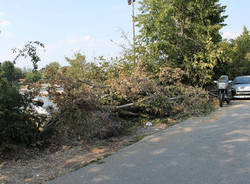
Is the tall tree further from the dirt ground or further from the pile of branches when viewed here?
the dirt ground

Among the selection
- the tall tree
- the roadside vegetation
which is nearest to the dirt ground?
the roadside vegetation

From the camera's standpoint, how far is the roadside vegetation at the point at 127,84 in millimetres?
6359

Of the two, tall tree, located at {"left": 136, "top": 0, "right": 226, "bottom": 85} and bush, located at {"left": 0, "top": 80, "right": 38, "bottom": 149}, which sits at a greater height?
tall tree, located at {"left": 136, "top": 0, "right": 226, "bottom": 85}

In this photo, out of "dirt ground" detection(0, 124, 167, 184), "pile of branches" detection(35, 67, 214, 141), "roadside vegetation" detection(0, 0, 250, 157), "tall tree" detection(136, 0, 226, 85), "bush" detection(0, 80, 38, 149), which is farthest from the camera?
"tall tree" detection(136, 0, 226, 85)

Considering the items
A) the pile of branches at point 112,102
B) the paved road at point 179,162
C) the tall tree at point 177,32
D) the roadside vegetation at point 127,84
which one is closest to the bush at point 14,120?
the roadside vegetation at point 127,84

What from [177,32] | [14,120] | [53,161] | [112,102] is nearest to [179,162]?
[53,161]

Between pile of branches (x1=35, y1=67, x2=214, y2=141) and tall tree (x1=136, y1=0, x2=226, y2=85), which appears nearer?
pile of branches (x1=35, y1=67, x2=214, y2=141)

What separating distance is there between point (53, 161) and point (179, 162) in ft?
8.74

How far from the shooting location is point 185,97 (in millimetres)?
11227

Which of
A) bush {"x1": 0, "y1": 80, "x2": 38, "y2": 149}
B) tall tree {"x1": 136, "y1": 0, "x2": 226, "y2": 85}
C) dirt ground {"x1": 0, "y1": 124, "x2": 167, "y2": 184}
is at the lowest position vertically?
dirt ground {"x1": 0, "y1": 124, "x2": 167, "y2": 184}

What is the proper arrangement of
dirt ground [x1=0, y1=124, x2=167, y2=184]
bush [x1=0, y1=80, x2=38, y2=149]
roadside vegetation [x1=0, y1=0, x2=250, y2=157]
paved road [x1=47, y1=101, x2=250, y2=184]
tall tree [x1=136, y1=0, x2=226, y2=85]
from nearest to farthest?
paved road [x1=47, y1=101, x2=250, y2=184]
dirt ground [x1=0, y1=124, x2=167, y2=184]
bush [x1=0, y1=80, x2=38, y2=149]
roadside vegetation [x1=0, y1=0, x2=250, y2=157]
tall tree [x1=136, y1=0, x2=226, y2=85]

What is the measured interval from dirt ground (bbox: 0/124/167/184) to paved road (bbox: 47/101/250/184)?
38 cm

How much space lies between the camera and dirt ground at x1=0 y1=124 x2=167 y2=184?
15.5 ft

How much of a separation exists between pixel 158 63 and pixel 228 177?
1134 cm
